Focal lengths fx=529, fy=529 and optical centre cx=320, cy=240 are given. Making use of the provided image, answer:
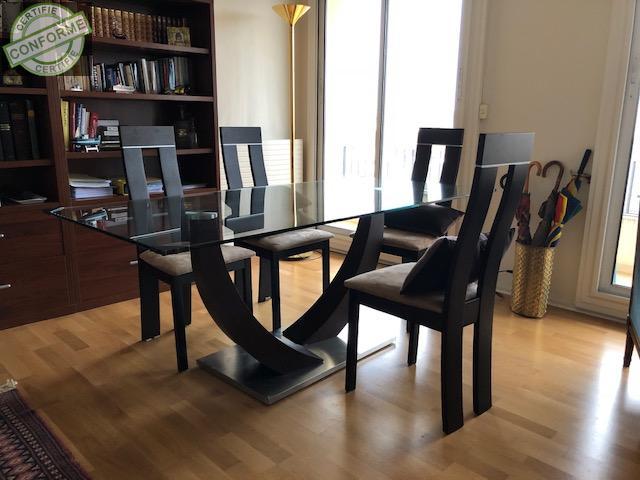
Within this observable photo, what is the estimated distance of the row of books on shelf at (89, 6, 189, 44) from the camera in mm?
2945

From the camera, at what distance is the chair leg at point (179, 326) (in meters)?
2.23

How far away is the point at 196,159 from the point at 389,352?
1.96 metres

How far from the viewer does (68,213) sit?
195 centimetres

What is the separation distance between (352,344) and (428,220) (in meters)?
Answer: 0.91

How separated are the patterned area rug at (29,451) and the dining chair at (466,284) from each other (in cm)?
112

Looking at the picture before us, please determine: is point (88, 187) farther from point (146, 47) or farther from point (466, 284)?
point (466, 284)

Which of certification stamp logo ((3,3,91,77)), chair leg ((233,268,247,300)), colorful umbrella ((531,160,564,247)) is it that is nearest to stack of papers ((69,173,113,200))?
certification stamp logo ((3,3,91,77))

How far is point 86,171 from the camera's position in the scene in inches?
128

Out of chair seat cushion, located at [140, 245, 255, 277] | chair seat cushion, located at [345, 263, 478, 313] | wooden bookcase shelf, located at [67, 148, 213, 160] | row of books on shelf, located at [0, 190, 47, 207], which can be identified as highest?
wooden bookcase shelf, located at [67, 148, 213, 160]

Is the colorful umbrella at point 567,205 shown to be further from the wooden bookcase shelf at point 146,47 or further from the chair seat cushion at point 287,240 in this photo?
the wooden bookcase shelf at point 146,47

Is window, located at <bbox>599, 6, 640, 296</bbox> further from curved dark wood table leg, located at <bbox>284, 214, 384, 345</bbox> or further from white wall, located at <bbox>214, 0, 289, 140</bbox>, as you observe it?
white wall, located at <bbox>214, 0, 289, 140</bbox>

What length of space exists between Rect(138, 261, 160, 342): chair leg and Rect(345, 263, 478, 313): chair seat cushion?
1.04m

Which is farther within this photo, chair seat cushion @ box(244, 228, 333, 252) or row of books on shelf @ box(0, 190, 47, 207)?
row of books on shelf @ box(0, 190, 47, 207)

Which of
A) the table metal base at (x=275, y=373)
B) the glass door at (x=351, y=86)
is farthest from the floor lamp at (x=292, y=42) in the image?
the table metal base at (x=275, y=373)
